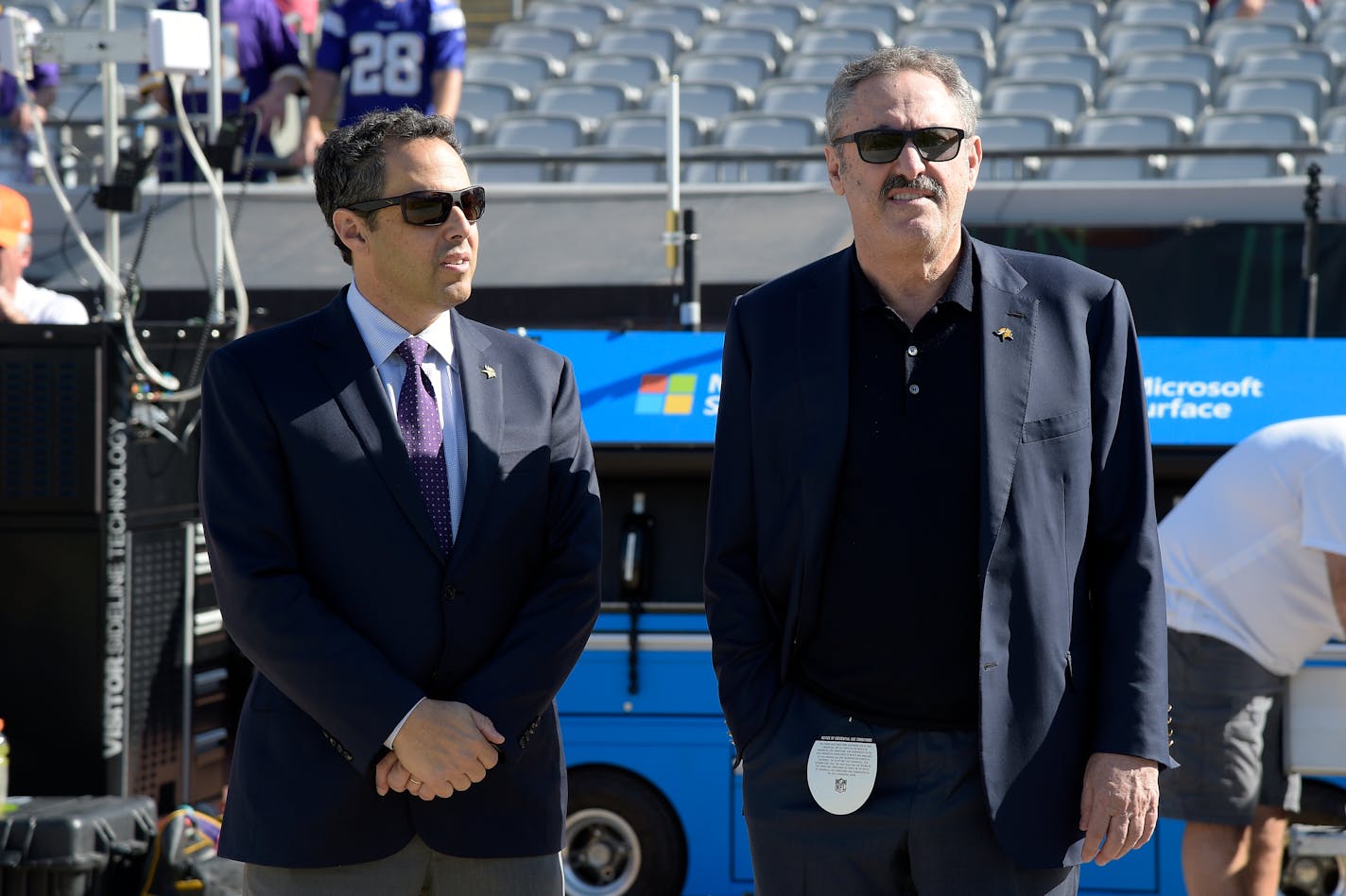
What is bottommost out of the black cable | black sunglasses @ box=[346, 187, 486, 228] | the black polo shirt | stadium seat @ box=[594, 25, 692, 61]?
the black polo shirt

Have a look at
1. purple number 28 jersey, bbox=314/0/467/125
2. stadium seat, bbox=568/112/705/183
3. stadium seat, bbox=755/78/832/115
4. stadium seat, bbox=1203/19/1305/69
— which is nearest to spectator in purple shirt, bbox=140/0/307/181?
purple number 28 jersey, bbox=314/0/467/125

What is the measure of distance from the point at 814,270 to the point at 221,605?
1.14m

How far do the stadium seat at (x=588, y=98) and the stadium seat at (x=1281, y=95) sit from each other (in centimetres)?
412

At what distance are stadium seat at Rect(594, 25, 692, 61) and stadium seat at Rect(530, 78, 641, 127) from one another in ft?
3.47

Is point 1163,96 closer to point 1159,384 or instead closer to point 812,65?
point 812,65

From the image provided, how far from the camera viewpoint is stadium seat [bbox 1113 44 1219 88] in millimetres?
10742

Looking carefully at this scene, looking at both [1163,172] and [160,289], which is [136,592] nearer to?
[160,289]

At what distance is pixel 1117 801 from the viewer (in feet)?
7.64

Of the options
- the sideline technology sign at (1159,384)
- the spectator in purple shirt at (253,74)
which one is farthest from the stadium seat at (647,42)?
the sideline technology sign at (1159,384)

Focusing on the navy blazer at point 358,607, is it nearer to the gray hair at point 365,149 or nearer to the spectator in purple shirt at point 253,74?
the gray hair at point 365,149

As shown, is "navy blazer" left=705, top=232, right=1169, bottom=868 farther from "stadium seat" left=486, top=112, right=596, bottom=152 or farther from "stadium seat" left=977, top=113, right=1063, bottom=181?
"stadium seat" left=486, top=112, right=596, bottom=152

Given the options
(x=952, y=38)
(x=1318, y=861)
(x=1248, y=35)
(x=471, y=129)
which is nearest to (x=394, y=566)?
(x=1318, y=861)

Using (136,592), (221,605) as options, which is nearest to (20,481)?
(136,592)

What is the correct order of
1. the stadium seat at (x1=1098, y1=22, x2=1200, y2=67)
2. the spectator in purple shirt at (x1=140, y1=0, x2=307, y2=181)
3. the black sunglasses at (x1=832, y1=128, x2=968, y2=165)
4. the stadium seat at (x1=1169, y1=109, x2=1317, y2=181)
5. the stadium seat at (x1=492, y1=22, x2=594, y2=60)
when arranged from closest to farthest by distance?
1. the black sunglasses at (x1=832, y1=128, x2=968, y2=165)
2. the spectator in purple shirt at (x1=140, y1=0, x2=307, y2=181)
3. the stadium seat at (x1=1169, y1=109, x2=1317, y2=181)
4. the stadium seat at (x1=1098, y1=22, x2=1200, y2=67)
5. the stadium seat at (x1=492, y1=22, x2=594, y2=60)
